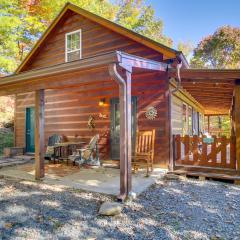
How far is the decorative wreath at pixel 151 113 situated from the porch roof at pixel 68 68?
4.00 ft

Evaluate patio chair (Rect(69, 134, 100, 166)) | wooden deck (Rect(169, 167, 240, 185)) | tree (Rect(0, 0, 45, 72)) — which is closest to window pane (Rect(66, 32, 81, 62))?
patio chair (Rect(69, 134, 100, 166))

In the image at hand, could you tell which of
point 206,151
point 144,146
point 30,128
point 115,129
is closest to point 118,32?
point 115,129

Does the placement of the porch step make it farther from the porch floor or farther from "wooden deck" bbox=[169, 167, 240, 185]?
the porch floor

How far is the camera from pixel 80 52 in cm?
889

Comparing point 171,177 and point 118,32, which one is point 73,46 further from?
point 171,177

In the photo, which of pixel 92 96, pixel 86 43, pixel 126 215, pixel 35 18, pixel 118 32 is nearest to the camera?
pixel 126 215

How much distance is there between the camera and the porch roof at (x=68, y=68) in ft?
14.3

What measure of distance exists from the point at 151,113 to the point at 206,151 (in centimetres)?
186

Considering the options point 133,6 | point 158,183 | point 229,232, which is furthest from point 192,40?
point 229,232

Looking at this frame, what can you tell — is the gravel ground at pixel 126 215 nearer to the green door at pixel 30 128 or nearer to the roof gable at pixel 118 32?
the roof gable at pixel 118 32

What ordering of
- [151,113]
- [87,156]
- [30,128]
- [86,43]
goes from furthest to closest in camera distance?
[30,128], [86,43], [87,156], [151,113]

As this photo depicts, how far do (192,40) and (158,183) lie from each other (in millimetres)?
26037

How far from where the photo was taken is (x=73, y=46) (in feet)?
30.3

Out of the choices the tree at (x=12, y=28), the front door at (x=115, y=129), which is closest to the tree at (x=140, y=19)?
the tree at (x=12, y=28)
